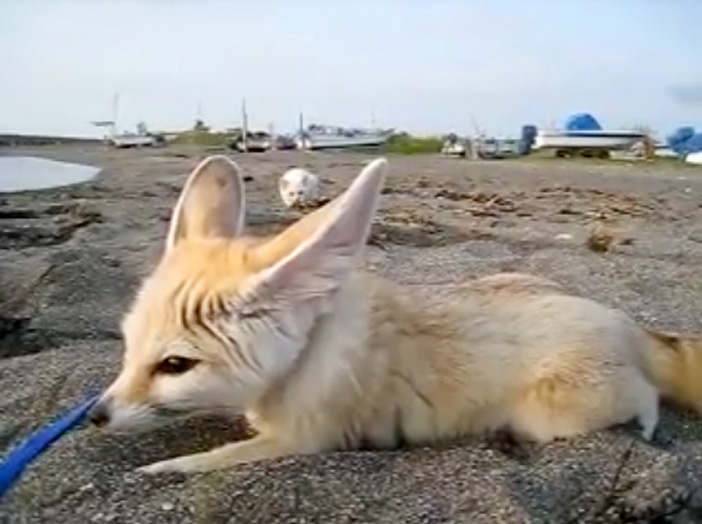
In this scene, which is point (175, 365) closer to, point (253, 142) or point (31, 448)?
point (31, 448)

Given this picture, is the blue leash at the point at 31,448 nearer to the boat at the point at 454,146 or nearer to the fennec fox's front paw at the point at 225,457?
the fennec fox's front paw at the point at 225,457

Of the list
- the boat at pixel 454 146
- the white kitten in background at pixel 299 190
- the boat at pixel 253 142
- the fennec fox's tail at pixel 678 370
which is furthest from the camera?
the boat at pixel 253 142

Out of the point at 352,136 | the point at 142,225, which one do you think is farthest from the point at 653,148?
the point at 142,225

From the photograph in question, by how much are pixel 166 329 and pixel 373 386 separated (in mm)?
653

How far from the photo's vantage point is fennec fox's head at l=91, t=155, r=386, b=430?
116 inches

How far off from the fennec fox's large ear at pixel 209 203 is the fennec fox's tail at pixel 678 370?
1499mm

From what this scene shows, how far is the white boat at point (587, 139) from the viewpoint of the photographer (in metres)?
49.7

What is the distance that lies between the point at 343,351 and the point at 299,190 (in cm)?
938

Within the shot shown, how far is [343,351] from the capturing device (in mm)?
3180

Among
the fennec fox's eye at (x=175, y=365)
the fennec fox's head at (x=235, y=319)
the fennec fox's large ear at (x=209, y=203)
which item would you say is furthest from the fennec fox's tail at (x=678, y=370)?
the fennec fox's eye at (x=175, y=365)

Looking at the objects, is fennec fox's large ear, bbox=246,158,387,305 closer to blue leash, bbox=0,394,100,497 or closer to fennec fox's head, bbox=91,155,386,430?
fennec fox's head, bbox=91,155,386,430

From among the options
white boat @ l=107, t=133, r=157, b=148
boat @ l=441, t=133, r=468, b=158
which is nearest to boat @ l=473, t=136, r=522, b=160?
boat @ l=441, t=133, r=468, b=158

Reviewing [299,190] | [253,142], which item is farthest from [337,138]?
[299,190]

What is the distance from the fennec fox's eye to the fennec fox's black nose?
18 centimetres
